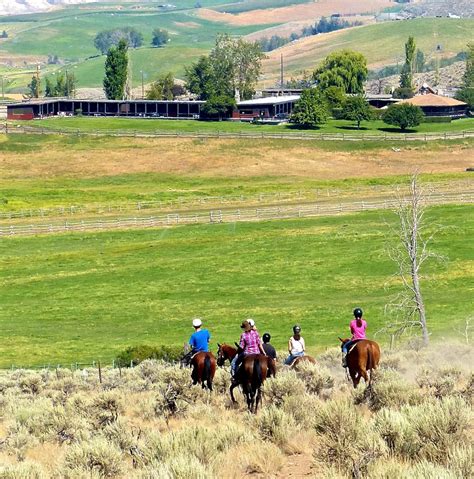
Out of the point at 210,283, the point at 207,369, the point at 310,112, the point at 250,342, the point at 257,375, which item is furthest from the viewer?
the point at 310,112

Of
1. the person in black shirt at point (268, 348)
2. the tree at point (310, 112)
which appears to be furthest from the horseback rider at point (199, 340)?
the tree at point (310, 112)

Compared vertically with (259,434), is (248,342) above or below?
above

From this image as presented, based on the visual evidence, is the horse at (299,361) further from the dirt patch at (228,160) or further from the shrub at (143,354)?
the dirt patch at (228,160)

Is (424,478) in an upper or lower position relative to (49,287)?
upper

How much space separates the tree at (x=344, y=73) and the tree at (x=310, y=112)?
23.3 m

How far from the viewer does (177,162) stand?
13025cm

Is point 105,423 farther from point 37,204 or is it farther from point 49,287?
point 37,204

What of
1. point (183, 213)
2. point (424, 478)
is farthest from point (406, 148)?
point (424, 478)

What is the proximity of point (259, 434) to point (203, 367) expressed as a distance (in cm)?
688

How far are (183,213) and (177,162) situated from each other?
39.4m

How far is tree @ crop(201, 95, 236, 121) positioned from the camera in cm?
16275

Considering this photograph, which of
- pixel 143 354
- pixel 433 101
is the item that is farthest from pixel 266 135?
pixel 143 354

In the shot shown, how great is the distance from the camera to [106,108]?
179 metres

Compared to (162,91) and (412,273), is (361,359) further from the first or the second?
(162,91)
